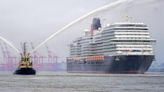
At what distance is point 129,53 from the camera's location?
652ft

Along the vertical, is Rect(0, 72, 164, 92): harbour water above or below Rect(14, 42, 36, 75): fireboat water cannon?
below

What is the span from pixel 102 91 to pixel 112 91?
5.90ft

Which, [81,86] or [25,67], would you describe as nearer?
[81,86]

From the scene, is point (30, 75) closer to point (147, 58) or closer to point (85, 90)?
point (147, 58)

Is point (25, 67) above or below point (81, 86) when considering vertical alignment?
above

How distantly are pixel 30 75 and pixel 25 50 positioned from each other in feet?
34.1

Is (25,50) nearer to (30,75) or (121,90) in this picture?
(30,75)

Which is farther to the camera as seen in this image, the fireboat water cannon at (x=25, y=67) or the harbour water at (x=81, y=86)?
the fireboat water cannon at (x=25, y=67)

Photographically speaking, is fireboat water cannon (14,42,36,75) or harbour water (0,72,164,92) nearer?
harbour water (0,72,164,92)

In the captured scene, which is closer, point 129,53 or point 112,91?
point 112,91

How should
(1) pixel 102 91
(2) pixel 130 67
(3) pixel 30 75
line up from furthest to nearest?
(2) pixel 130 67
(3) pixel 30 75
(1) pixel 102 91

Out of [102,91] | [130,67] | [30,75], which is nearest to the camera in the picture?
[102,91]

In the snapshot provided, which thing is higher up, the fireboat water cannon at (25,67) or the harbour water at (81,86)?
the fireboat water cannon at (25,67)

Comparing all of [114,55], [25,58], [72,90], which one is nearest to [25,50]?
[25,58]
